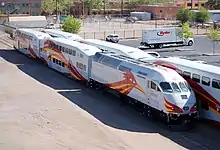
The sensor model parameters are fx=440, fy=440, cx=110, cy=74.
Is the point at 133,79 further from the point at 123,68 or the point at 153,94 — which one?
the point at 153,94

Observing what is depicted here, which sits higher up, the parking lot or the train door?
the train door

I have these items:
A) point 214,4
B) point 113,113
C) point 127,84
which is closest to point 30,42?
point 127,84

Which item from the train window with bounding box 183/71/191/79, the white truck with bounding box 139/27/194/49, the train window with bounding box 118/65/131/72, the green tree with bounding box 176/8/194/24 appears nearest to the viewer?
the train window with bounding box 183/71/191/79

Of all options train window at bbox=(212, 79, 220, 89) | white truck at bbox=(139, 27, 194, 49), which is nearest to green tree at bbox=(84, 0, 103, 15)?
white truck at bbox=(139, 27, 194, 49)

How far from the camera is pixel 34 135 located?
2020cm

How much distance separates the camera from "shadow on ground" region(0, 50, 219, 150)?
1997 cm

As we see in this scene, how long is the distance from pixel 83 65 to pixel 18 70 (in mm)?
9722

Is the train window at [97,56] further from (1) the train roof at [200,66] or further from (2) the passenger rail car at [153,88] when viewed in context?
(1) the train roof at [200,66]

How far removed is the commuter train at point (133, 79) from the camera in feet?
69.7

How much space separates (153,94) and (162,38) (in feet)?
121

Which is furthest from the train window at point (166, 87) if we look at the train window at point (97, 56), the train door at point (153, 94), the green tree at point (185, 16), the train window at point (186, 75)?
the green tree at point (185, 16)

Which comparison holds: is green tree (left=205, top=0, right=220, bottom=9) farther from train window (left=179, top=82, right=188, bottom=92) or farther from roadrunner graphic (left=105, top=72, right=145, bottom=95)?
train window (left=179, top=82, right=188, bottom=92)

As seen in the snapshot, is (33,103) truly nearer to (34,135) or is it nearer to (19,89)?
(19,89)

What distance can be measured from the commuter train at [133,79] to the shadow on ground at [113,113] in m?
0.55
